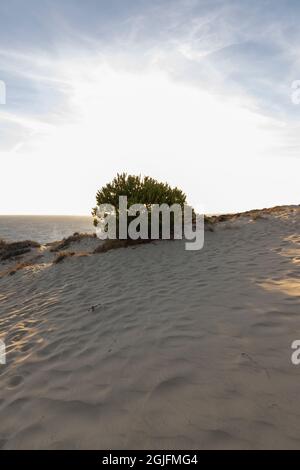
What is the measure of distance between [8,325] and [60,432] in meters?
4.10

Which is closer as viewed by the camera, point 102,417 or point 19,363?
point 102,417

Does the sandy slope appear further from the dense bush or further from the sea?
the sea

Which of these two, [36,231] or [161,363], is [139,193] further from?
[36,231]

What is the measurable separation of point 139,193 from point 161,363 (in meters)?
10.7

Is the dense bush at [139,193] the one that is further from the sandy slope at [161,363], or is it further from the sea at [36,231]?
the sea at [36,231]

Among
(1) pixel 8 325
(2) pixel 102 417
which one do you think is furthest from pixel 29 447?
(1) pixel 8 325

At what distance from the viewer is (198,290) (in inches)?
249

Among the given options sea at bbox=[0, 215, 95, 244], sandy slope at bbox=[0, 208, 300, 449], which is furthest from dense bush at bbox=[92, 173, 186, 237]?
sea at bbox=[0, 215, 95, 244]

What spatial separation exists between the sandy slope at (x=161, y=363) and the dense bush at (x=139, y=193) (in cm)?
623

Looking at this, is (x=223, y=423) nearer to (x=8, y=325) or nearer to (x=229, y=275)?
(x=229, y=275)

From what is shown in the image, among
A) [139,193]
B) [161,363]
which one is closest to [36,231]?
[139,193]

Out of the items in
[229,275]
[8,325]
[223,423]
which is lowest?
[8,325]

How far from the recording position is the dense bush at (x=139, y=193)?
13.6 metres
